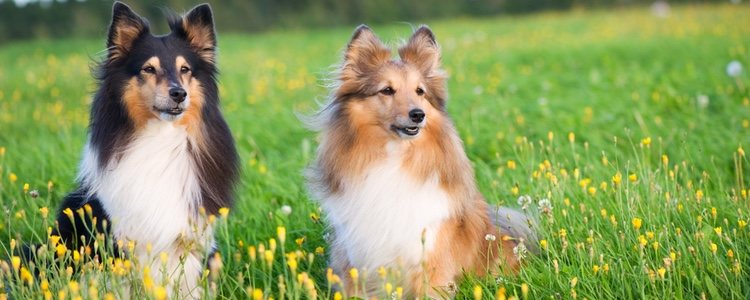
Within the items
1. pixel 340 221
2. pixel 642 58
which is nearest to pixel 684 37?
pixel 642 58

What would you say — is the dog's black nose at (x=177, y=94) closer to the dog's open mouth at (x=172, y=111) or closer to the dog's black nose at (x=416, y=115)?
the dog's open mouth at (x=172, y=111)

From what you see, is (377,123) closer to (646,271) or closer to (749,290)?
(646,271)

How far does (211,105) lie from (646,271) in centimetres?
240

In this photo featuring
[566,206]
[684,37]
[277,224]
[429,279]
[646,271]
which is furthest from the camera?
[684,37]

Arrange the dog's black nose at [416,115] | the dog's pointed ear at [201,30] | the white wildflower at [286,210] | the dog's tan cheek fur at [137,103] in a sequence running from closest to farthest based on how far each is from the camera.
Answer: the dog's black nose at [416,115] → the dog's tan cheek fur at [137,103] → the dog's pointed ear at [201,30] → the white wildflower at [286,210]

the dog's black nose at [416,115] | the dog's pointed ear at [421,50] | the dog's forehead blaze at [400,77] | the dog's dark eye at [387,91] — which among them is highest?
the dog's pointed ear at [421,50]

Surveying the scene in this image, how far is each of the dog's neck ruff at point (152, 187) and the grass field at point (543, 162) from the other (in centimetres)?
37

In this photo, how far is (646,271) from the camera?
3096mm

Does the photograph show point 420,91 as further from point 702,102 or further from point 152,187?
point 702,102

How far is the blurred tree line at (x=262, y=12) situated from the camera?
30875 mm

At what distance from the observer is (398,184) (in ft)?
12.2

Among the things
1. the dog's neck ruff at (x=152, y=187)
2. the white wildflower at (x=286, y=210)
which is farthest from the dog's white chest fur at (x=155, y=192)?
the white wildflower at (x=286, y=210)

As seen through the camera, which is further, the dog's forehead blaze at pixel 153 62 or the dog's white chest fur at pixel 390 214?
the dog's forehead blaze at pixel 153 62

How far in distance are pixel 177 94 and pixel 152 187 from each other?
0.51 meters
